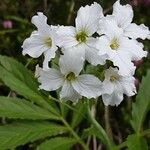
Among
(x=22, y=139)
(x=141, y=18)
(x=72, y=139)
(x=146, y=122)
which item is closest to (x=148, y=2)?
(x=141, y=18)

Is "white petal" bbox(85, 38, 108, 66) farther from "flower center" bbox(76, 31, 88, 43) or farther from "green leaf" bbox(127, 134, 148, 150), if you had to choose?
"green leaf" bbox(127, 134, 148, 150)

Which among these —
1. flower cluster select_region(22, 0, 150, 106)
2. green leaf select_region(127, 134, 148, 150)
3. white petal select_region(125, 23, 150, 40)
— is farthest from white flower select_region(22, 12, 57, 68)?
green leaf select_region(127, 134, 148, 150)

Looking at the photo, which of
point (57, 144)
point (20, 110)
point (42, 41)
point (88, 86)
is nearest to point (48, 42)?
point (42, 41)

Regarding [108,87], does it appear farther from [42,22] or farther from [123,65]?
[42,22]

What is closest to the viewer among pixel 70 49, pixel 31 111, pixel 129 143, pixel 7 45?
pixel 70 49

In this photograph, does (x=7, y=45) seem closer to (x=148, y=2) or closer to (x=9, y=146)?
(x=148, y=2)

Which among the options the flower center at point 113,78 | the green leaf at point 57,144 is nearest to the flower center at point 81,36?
the flower center at point 113,78
